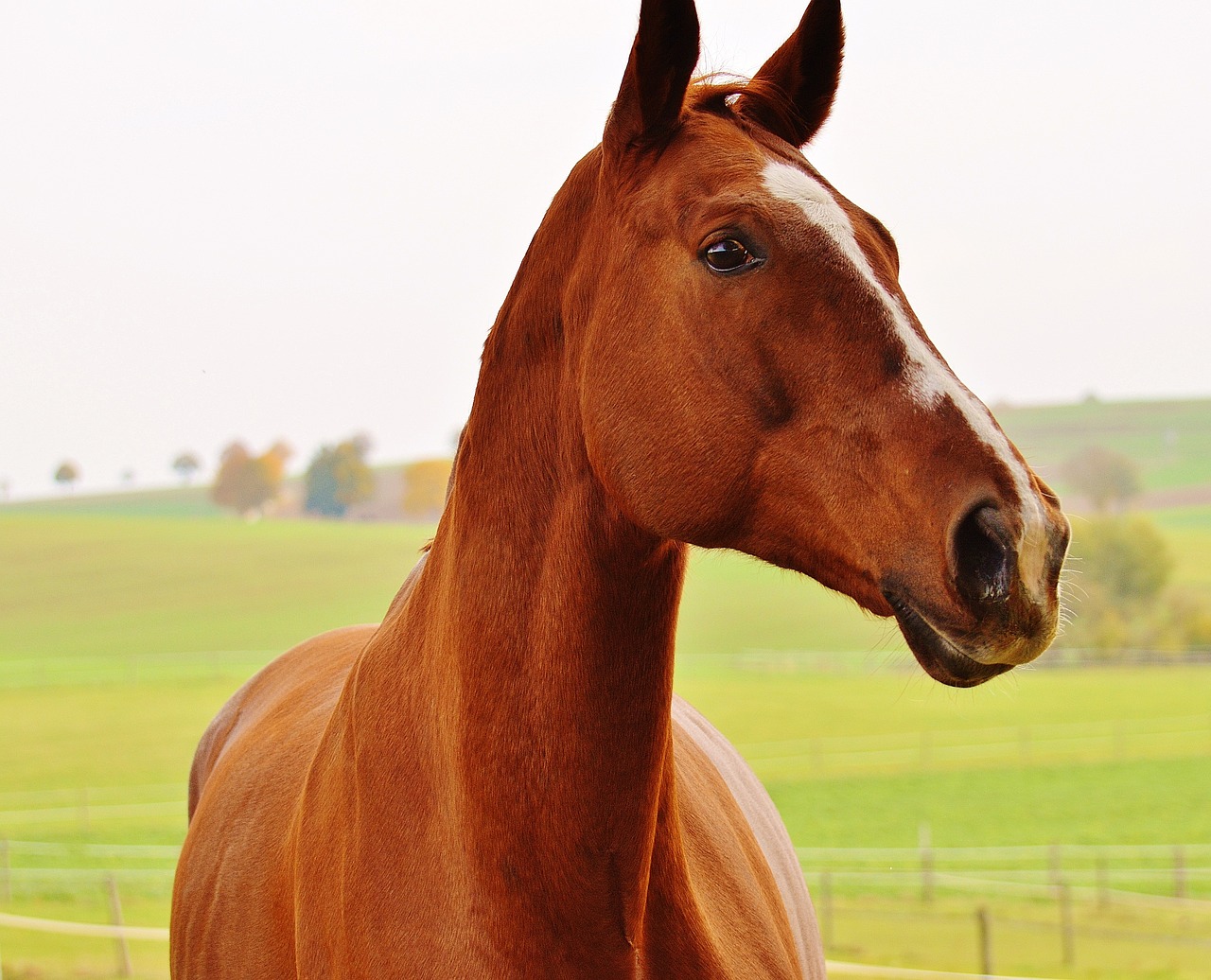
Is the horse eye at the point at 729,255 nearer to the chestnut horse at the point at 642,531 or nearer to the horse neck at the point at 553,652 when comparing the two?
the chestnut horse at the point at 642,531

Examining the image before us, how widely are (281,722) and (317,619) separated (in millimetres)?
56516

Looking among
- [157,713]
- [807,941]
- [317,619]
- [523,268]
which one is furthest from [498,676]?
[317,619]

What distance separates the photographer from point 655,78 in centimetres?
171

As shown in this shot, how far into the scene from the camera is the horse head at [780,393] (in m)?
1.40

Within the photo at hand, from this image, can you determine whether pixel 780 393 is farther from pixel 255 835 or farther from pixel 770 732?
pixel 770 732

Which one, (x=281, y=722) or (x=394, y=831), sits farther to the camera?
(x=281, y=722)

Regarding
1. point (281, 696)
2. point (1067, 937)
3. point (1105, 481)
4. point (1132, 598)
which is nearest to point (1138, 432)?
point (1105, 481)

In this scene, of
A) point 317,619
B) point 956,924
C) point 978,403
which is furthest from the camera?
point 317,619

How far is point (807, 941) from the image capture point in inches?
115

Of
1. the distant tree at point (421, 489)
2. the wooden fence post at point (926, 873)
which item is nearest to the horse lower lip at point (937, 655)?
the wooden fence post at point (926, 873)

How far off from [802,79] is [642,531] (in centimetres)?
89

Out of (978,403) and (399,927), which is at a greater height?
(978,403)

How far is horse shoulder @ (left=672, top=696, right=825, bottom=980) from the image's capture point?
2508 millimetres

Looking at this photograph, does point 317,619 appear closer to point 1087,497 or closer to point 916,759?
point 916,759
